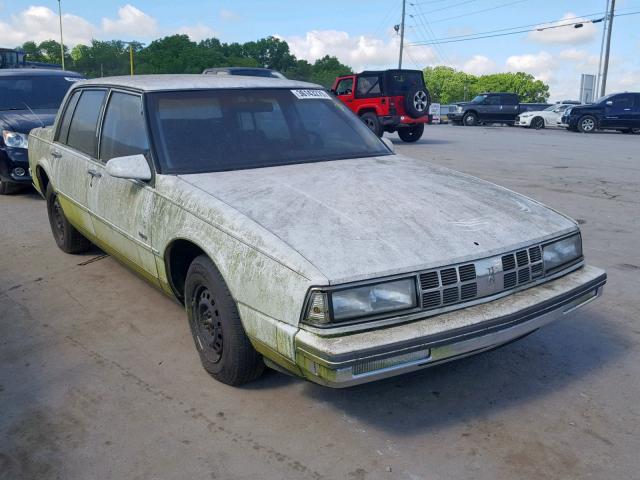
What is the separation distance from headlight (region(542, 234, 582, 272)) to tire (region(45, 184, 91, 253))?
Answer: 3931 millimetres

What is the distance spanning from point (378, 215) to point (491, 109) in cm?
2935

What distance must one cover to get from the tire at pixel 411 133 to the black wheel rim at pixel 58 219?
13.5 meters

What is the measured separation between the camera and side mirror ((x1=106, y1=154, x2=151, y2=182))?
3.50 meters

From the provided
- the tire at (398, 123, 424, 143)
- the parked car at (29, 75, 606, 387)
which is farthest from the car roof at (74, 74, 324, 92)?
the tire at (398, 123, 424, 143)

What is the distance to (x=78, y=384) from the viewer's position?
3289mm

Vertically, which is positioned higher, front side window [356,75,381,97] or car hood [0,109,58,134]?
front side window [356,75,381,97]

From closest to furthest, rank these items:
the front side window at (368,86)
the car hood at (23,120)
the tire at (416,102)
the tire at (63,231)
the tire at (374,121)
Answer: the tire at (63,231), the car hood at (23,120), the tire at (416,102), the tire at (374,121), the front side window at (368,86)

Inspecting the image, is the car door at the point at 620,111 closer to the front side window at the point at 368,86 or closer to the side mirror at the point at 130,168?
the front side window at the point at 368,86

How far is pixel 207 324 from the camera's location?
3283mm

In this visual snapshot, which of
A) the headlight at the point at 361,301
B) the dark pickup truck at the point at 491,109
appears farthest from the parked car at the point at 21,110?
the dark pickup truck at the point at 491,109

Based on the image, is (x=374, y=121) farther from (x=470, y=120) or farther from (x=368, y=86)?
(x=470, y=120)

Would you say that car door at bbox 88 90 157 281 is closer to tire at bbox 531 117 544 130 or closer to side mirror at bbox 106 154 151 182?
side mirror at bbox 106 154 151 182

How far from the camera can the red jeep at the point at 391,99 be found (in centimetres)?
1686

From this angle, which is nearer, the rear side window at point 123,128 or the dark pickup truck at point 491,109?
the rear side window at point 123,128
